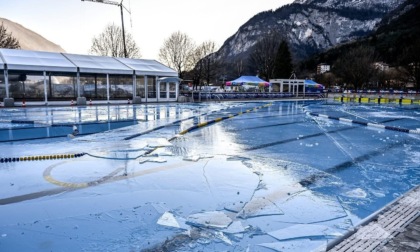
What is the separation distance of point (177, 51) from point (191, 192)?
41.0 metres

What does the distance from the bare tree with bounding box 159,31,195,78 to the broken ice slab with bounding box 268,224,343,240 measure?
134 feet

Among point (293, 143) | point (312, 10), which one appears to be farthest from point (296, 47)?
point (293, 143)

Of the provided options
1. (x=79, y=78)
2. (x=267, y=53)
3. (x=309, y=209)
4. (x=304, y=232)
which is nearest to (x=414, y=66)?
(x=267, y=53)

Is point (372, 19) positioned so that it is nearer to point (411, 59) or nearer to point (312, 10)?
point (312, 10)

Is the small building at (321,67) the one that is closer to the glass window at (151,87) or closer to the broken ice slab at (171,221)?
the glass window at (151,87)

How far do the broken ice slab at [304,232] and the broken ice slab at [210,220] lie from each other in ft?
1.85

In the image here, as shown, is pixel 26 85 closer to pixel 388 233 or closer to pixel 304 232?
pixel 304 232

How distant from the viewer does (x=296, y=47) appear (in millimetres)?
115625

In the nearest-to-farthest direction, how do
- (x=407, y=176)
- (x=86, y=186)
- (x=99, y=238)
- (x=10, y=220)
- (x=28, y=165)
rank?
(x=99, y=238)
(x=10, y=220)
(x=86, y=186)
(x=407, y=176)
(x=28, y=165)

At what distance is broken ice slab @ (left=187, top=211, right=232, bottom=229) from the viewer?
3608 mm

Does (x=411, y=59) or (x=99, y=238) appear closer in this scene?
(x=99, y=238)

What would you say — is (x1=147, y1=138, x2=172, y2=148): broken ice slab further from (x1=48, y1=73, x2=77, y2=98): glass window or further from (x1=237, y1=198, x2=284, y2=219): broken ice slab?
(x1=48, y1=73, x2=77, y2=98): glass window

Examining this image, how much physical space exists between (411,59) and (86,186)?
50101mm

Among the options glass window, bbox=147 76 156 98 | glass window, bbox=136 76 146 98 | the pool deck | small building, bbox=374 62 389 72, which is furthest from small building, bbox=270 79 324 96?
the pool deck
